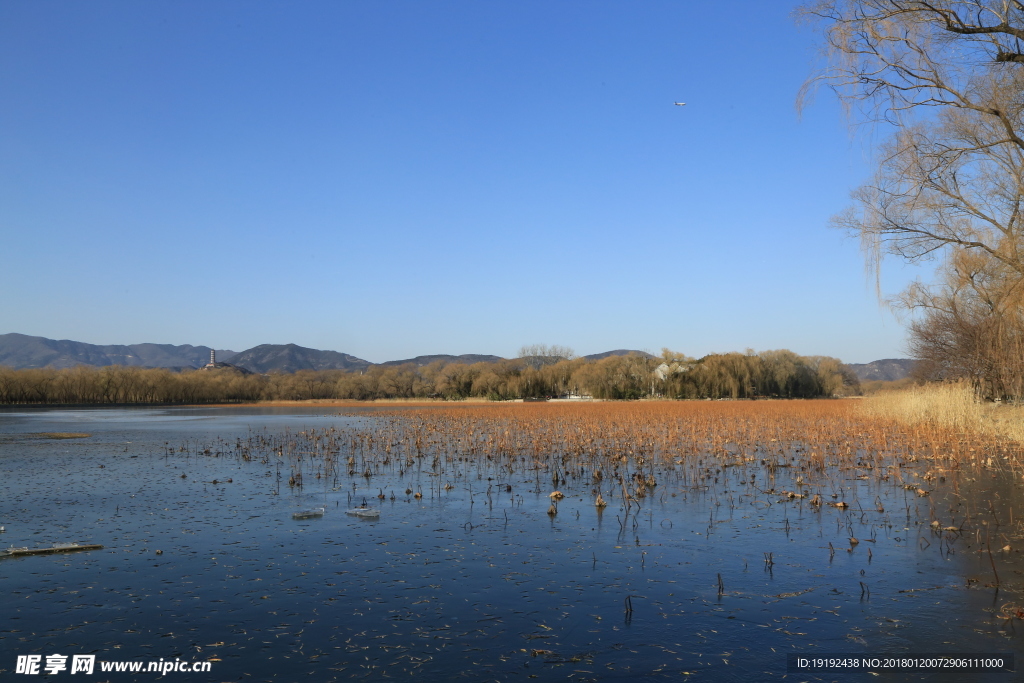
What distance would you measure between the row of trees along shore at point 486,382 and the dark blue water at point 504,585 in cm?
8664

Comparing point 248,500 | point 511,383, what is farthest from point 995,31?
point 511,383

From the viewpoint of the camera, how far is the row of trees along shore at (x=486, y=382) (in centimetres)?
9112

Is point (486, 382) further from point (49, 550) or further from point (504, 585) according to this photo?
point (504, 585)

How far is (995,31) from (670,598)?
420 inches

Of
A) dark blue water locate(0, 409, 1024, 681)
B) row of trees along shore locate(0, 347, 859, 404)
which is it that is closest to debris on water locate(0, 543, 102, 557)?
dark blue water locate(0, 409, 1024, 681)

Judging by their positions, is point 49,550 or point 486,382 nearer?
point 49,550

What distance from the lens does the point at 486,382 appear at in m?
112

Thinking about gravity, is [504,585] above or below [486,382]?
below

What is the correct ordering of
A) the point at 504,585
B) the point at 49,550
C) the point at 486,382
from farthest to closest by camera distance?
the point at 486,382
the point at 49,550
the point at 504,585

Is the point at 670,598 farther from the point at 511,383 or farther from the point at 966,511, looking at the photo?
the point at 511,383

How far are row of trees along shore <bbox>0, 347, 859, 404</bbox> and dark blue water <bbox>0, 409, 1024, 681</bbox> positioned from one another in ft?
284

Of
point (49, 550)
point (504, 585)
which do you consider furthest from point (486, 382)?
point (504, 585)

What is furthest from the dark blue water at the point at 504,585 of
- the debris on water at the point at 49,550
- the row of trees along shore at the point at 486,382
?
the row of trees along shore at the point at 486,382

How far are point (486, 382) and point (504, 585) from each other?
105 meters
